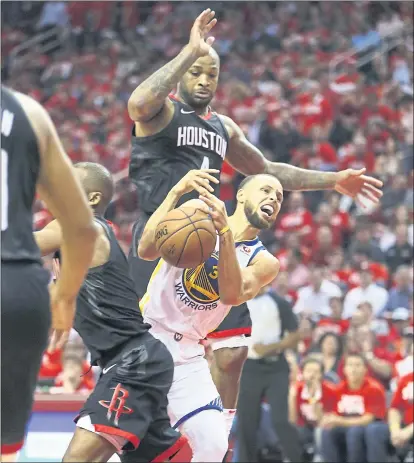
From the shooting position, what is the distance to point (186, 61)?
5695 mm

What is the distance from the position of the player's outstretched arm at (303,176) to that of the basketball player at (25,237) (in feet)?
10.6

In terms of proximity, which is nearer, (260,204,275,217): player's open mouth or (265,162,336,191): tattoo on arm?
(260,204,275,217): player's open mouth

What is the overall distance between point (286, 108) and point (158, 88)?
478 inches

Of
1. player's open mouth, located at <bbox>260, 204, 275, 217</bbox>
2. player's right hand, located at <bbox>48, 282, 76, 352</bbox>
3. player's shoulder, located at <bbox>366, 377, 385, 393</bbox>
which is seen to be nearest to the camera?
player's right hand, located at <bbox>48, 282, 76, 352</bbox>

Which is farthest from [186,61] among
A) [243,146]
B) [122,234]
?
[122,234]

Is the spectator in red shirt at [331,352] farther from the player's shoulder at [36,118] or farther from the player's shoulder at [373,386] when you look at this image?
the player's shoulder at [36,118]

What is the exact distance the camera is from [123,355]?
500 cm

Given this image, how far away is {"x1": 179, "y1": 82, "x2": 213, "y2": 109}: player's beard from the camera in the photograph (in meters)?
6.22

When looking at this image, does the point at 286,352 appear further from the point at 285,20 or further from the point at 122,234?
the point at 285,20

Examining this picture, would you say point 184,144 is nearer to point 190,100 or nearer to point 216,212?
point 190,100

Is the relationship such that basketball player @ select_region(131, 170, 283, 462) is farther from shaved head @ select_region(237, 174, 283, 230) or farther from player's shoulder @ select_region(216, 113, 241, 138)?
player's shoulder @ select_region(216, 113, 241, 138)

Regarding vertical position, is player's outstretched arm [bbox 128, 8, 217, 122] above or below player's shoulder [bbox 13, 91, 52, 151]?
above

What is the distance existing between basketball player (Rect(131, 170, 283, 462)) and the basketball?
0.13m

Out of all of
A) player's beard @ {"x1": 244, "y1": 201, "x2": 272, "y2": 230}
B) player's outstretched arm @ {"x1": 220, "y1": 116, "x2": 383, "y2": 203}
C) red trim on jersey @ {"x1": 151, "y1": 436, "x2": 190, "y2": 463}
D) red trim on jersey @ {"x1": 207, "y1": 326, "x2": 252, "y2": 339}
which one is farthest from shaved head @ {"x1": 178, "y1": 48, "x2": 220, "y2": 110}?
red trim on jersey @ {"x1": 151, "y1": 436, "x2": 190, "y2": 463}
